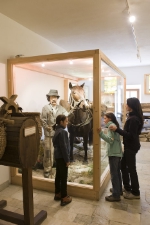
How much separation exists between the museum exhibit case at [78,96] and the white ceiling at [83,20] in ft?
2.61

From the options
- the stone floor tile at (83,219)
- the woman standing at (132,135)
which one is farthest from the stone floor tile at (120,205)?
the stone floor tile at (83,219)

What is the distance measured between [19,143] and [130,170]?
5.66ft

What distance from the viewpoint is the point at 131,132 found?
8.81 ft

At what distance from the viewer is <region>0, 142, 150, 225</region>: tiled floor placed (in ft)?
7.73

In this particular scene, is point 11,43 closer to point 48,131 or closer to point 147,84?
point 48,131

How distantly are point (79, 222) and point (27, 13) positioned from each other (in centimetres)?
324

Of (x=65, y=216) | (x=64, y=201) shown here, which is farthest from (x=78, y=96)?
(x=65, y=216)

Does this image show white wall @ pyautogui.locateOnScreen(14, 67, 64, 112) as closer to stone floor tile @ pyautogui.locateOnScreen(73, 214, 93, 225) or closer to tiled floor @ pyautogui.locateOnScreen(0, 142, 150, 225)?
tiled floor @ pyautogui.locateOnScreen(0, 142, 150, 225)

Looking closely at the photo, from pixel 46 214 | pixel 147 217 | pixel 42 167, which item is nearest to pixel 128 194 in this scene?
pixel 147 217

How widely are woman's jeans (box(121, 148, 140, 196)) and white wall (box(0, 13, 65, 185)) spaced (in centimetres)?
196

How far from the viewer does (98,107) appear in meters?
2.72

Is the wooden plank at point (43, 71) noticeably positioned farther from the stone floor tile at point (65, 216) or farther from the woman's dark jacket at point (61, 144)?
the stone floor tile at point (65, 216)

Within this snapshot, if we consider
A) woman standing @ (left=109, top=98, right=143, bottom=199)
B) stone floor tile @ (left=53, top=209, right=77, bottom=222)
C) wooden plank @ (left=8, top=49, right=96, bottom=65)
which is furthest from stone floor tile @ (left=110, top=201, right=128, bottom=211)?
wooden plank @ (left=8, top=49, right=96, bottom=65)

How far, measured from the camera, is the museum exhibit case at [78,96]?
2.78m
